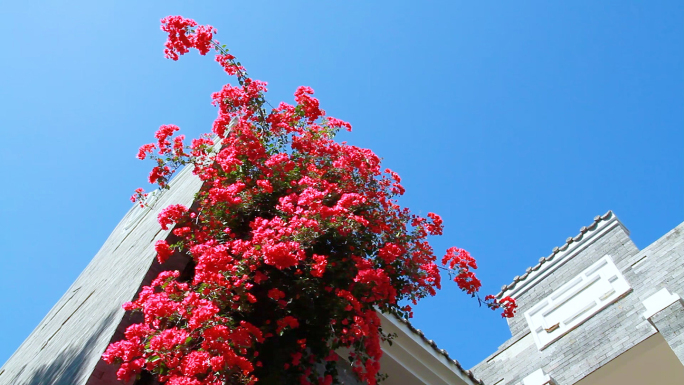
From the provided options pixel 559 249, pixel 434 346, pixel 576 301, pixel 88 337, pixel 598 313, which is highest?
pixel 559 249

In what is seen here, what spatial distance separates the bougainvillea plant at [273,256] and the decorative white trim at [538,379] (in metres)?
5.21

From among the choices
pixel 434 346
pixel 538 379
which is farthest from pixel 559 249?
pixel 434 346

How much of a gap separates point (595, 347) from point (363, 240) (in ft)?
23.2

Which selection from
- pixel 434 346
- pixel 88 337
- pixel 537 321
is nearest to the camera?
pixel 88 337

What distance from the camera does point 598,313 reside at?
10688mm

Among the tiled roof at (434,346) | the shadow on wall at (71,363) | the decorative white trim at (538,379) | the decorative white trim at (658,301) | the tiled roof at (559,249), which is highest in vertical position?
the tiled roof at (559,249)

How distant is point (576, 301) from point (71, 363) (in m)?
10.0

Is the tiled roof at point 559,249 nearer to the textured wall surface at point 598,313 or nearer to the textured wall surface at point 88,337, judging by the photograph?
the textured wall surface at point 598,313

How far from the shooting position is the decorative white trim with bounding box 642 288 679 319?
8.96m

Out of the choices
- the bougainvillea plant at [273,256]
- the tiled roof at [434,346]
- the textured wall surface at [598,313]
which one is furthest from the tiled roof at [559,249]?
the bougainvillea plant at [273,256]

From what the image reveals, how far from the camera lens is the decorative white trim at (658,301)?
29.4 ft

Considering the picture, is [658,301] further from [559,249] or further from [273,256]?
[273,256]

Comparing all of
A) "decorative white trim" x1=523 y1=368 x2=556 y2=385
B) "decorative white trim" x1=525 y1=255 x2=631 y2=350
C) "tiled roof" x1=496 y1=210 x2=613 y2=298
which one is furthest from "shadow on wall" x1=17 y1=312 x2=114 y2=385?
"tiled roof" x1=496 y1=210 x2=613 y2=298

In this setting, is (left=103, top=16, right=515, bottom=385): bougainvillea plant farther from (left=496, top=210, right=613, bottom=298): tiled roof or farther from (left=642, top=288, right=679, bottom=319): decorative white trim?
(left=496, top=210, right=613, bottom=298): tiled roof
